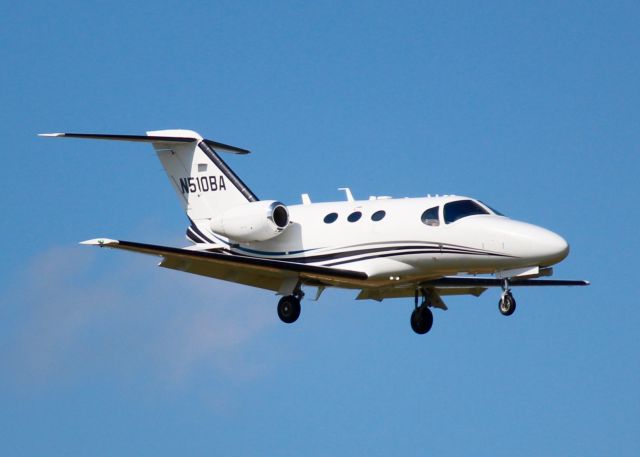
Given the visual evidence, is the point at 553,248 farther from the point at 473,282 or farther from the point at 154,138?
the point at 154,138

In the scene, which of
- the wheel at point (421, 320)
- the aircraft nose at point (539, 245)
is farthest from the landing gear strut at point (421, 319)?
the aircraft nose at point (539, 245)

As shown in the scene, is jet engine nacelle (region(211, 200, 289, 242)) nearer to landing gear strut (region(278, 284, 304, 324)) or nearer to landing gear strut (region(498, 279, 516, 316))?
landing gear strut (region(278, 284, 304, 324))

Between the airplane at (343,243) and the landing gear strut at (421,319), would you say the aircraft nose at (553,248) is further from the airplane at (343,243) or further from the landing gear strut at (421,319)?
the landing gear strut at (421,319)

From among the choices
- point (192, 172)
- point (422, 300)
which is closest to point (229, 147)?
point (192, 172)

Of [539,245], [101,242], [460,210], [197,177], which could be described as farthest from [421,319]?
[101,242]

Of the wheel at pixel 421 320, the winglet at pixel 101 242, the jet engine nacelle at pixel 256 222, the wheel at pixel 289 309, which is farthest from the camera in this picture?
the wheel at pixel 421 320

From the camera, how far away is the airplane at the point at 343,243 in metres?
28.5

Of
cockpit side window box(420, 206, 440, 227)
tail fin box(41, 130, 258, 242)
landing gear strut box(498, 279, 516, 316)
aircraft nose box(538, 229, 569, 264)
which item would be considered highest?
tail fin box(41, 130, 258, 242)

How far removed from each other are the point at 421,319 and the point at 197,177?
6.31 metres

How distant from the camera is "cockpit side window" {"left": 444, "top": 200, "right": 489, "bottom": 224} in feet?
95.0

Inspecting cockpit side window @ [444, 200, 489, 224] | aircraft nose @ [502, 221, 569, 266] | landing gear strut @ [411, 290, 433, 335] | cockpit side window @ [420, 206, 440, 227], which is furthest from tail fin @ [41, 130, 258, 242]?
aircraft nose @ [502, 221, 569, 266]

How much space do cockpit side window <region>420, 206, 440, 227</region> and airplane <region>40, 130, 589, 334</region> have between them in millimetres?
21

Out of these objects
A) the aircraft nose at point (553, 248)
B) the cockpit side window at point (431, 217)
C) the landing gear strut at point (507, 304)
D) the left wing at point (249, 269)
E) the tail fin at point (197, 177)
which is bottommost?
the landing gear strut at point (507, 304)

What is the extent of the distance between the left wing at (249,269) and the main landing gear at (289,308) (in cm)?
46
